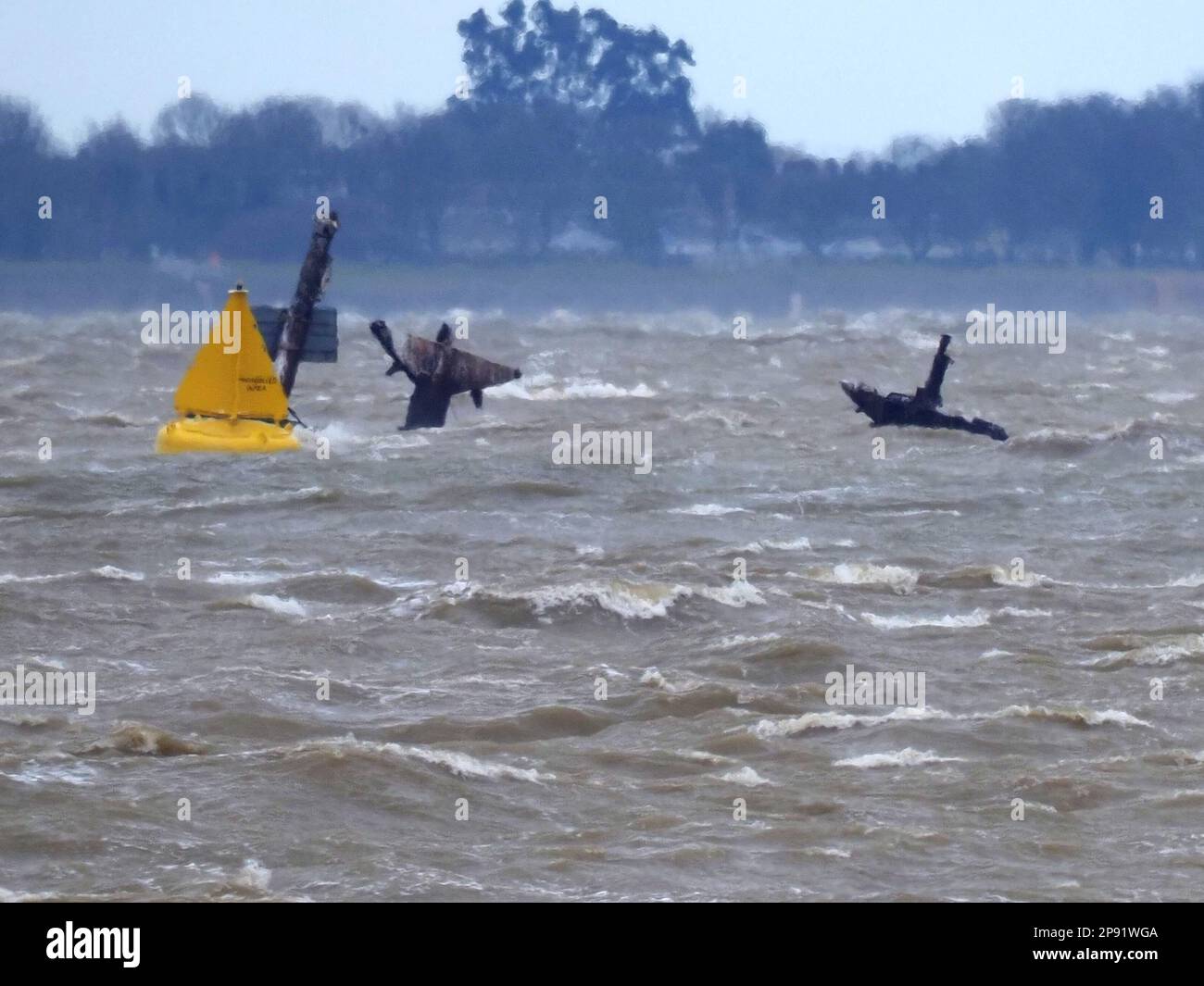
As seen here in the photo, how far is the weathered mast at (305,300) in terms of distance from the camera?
38.5 metres

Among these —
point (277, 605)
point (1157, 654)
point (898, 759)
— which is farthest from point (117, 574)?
point (1157, 654)

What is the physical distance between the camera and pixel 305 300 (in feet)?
129

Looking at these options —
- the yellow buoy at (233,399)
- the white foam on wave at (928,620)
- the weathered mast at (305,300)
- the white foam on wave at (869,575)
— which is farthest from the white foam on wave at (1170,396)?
the white foam on wave at (928,620)

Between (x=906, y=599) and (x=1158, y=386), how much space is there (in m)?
45.1

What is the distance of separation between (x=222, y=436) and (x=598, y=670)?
18763 millimetres

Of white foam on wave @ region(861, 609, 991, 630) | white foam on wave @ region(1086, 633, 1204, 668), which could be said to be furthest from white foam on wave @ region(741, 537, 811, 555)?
white foam on wave @ region(1086, 633, 1204, 668)

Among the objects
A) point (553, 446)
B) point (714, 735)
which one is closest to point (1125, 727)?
point (714, 735)

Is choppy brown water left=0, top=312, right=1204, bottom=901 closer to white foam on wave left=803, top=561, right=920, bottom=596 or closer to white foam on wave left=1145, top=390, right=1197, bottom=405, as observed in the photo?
white foam on wave left=803, top=561, right=920, bottom=596

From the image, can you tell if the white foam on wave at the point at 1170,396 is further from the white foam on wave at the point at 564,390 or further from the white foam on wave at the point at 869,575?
the white foam on wave at the point at 869,575

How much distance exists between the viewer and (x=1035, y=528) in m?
28.8

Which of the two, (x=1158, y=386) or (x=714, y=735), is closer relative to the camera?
(x=714, y=735)

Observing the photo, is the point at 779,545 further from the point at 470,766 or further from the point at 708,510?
the point at 470,766

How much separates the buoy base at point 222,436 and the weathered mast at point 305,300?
265 centimetres
